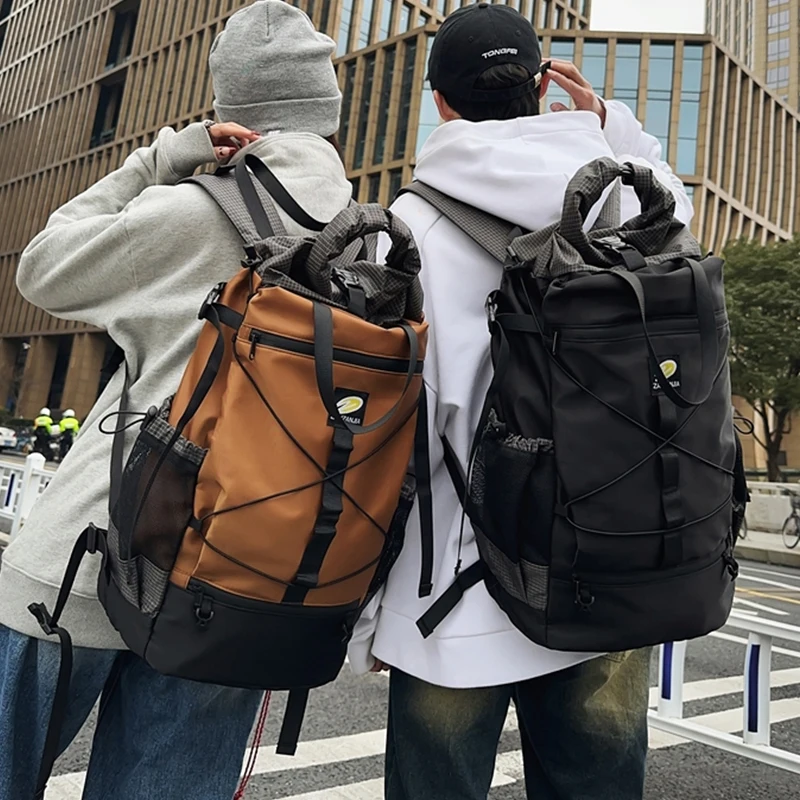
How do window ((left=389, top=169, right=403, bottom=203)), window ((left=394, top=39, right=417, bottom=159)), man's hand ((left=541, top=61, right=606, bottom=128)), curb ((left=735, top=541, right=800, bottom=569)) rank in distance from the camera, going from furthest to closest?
window ((left=394, top=39, right=417, bottom=159)) → window ((left=389, top=169, right=403, bottom=203)) → curb ((left=735, top=541, right=800, bottom=569)) → man's hand ((left=541, top=61, right=606, bottom=128))

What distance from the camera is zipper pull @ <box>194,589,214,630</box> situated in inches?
42.3

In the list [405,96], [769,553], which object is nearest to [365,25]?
[405,96]

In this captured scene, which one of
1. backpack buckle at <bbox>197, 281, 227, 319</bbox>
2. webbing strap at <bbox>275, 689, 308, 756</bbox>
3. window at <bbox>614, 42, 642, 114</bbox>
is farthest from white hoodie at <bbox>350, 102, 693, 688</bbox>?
window at <bbox>614, 42, 642, 114</bbox>

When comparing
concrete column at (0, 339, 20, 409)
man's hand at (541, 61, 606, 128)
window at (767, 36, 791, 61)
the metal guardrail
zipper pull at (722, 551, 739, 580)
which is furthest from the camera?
window at (767, 36, 791, 61)

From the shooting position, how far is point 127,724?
4.28ft

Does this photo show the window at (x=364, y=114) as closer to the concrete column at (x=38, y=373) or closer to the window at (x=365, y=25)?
the window at (x=365, y=25)

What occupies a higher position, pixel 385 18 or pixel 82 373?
pixel 385 18

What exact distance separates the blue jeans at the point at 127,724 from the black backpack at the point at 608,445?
600 millimetres

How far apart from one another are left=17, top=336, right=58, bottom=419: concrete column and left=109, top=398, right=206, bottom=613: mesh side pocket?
5077cm

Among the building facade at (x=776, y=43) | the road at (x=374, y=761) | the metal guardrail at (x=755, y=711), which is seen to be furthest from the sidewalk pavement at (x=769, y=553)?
the building facade at (x=776, y=43)

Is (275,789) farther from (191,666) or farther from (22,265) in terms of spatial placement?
(22,265)

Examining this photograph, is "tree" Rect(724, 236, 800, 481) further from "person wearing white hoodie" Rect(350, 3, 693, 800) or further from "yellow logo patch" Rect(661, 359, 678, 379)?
"yellow logo patch" Rect(661, 359, 678, 379)

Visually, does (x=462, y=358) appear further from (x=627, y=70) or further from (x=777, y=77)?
(x=777, y=77)

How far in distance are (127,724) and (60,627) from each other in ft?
0.81
